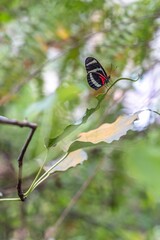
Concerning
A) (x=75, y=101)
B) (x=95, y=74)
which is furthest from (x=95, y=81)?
(x=75, y=101)

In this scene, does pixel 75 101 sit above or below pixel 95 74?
below

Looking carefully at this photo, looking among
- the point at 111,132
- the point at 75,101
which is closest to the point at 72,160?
the point at 111,132

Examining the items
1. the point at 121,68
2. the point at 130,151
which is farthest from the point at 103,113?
the point at 130,151

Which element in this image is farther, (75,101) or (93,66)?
(75,101)

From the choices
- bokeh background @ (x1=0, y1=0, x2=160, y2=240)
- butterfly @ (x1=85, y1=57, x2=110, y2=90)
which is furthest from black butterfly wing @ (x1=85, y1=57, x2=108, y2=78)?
bokeh background @ (x1=0, y1=0, x2=160, y2=240)

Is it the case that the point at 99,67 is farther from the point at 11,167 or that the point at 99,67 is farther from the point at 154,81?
the point at 11,167

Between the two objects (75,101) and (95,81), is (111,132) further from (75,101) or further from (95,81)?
(75,101)

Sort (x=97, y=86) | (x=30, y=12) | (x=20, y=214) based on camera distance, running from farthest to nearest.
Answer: (x=20, y=214) < (x=30, y=12) < (x=97, y=86)
